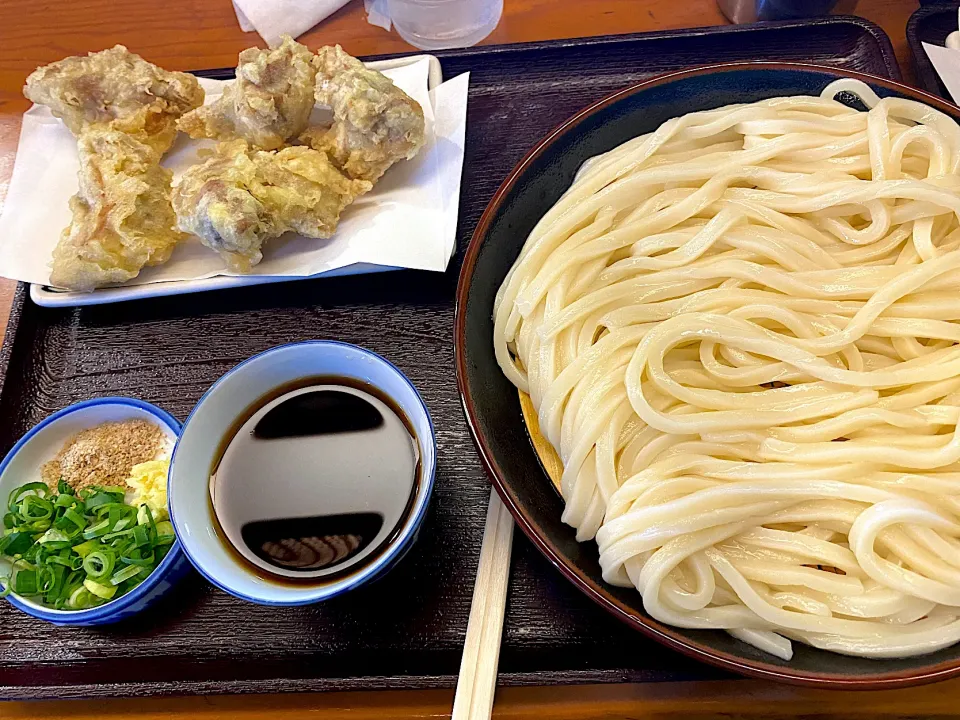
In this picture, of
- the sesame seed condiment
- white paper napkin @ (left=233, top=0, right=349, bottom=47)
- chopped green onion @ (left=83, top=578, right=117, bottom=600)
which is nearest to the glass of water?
white paper napkin @ (left=233, top=0, right=349, bottom=47)

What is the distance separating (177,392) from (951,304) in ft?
6.03

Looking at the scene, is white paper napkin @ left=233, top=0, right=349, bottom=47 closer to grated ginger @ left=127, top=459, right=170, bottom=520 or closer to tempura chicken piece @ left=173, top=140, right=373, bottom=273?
tempura chicken piece @ left=173, top=140, right=373, bottom=273

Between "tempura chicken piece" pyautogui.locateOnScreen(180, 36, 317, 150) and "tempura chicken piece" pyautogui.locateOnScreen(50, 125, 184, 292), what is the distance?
0.22 m

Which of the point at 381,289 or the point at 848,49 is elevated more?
the point at 848,49

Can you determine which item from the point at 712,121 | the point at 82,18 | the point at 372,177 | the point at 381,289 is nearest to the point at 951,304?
the point at 712,121

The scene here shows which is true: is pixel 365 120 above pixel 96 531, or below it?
above

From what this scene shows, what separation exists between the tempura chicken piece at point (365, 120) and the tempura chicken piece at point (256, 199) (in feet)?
0.21

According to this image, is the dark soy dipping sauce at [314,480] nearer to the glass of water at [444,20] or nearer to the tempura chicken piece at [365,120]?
the tempura chicken piece at [365,120]

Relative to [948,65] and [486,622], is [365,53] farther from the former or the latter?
[486,622]

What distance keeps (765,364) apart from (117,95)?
2.05 meters

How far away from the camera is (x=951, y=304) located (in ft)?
4.20

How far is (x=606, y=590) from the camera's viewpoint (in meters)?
1.20

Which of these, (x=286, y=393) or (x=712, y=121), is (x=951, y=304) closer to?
(x=712, y=121)

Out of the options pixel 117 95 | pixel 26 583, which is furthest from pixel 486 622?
pixel 117 95
